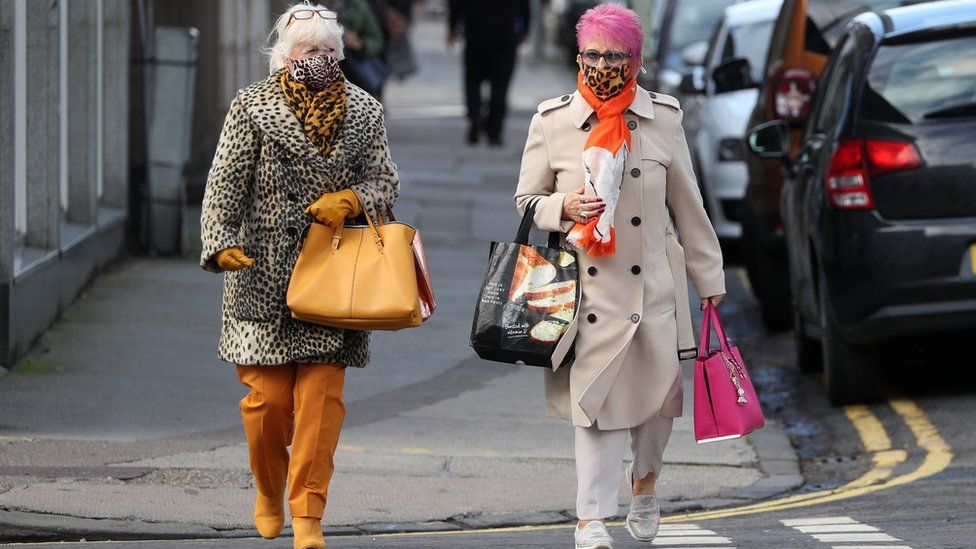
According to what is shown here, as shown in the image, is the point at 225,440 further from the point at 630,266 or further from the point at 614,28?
the point at 614,28

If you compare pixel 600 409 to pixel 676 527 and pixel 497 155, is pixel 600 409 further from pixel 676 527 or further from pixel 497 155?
pixel 497 155

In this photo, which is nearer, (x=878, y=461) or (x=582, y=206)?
(x=582, y=206)

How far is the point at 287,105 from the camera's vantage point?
19.6 ft

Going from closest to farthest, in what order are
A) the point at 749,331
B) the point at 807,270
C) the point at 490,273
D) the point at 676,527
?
the point at 490,273, the point at 676,527, the point at 807,270, the point at 749,331

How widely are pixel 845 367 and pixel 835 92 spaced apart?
137cm

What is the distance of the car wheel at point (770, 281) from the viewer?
11711 mm

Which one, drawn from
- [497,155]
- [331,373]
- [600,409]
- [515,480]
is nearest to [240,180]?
[331,373]

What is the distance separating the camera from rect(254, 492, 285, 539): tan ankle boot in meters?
6.17

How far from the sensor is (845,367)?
910cm

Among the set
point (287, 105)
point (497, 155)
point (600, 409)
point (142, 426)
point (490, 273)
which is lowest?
point (497, 155)

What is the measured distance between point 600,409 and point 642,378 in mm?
172

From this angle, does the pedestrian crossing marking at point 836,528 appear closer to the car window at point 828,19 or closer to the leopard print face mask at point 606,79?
the leopard print face mask at point 606,79

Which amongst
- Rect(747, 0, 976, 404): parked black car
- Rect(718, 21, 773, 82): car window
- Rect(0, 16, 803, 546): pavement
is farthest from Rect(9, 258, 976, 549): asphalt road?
Rect(718, 21, 773, 82): car window

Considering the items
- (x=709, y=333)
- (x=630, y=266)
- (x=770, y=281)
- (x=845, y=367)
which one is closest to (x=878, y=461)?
(x=845, y=367)
